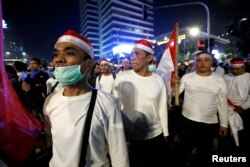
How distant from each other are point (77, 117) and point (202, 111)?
329cm

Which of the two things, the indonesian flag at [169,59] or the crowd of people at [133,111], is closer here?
the crowd of people at [133,111]

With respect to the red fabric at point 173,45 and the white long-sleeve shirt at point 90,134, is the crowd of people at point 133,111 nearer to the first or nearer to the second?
the white long-sleeve shirt at point 90,134

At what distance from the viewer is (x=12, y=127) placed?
1955 mm

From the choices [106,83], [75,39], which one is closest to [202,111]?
[75,39]

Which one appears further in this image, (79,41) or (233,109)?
(233,109)

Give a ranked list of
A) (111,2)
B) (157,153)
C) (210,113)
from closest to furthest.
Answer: (157,153)
(210,113)
(111,2)

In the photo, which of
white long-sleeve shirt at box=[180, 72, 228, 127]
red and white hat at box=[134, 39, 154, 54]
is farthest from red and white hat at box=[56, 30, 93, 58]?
white long-sleeve shirt at box=[180, 72, 228, 127]

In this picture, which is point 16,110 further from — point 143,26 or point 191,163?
point 143,26

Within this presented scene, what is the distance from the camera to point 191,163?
4859 millimetres

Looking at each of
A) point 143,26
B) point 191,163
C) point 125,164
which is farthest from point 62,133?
point 143,26

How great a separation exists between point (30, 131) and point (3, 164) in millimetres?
375

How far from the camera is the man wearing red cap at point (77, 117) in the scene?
1.94m

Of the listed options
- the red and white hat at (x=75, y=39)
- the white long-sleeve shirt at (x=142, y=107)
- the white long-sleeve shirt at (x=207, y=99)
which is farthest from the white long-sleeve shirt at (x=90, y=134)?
the white long-sleeve shirt at (x=207, y=99)

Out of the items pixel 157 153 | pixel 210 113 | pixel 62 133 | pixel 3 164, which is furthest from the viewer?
pixel 210 113
